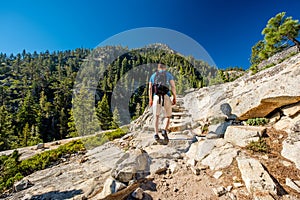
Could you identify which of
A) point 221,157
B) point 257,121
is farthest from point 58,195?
point 257,121

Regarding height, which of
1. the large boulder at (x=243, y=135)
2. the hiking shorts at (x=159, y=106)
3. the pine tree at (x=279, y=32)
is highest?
the pine tree at (x=279, y=32)

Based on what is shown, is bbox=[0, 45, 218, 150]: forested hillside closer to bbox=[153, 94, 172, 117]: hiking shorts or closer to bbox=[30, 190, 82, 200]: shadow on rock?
bbox=[153, 94, 172, 117]: hiking shorts

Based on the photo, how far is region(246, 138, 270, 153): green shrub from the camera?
3.62 meters

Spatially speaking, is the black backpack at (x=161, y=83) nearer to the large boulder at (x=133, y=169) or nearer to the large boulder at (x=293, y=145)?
the large boulder at (x=133, y=169)

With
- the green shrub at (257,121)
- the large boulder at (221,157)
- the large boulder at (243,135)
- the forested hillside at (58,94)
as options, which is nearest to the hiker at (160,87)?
the large boulder at (221,157)

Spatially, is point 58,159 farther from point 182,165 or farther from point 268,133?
point 268,133

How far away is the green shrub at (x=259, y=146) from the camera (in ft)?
11.9

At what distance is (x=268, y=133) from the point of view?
162 inches

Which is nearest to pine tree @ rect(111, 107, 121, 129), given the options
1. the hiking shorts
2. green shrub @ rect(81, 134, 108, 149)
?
green shrub @ rect(81, 134, 108, 149)

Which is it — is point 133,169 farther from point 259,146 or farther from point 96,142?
point 96,142

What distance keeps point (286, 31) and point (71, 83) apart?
7338 cm

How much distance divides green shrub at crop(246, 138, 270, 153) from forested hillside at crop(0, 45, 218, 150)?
289 inches

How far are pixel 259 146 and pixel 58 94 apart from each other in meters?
69.5

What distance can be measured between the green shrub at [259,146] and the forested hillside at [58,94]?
733 cm
